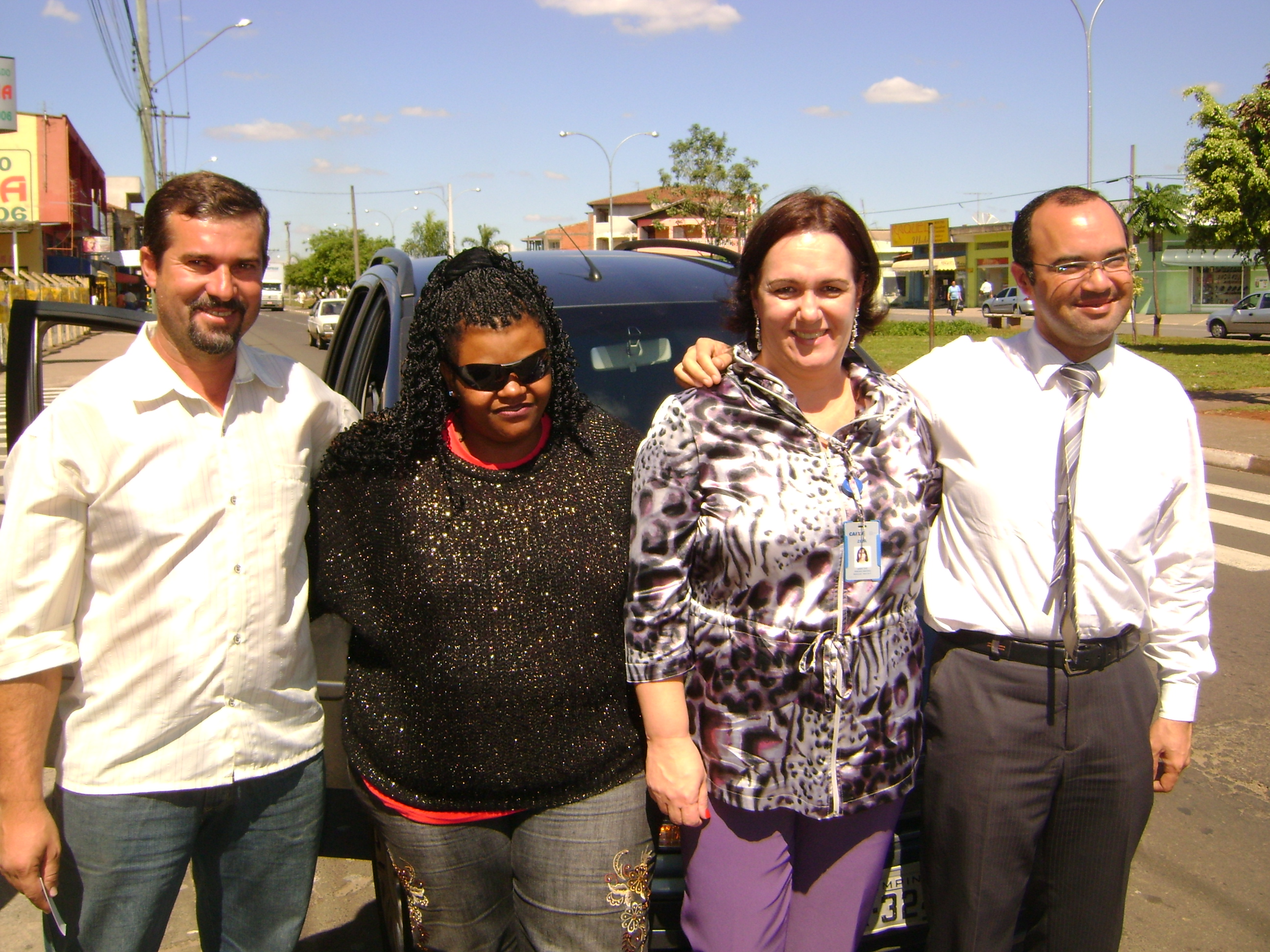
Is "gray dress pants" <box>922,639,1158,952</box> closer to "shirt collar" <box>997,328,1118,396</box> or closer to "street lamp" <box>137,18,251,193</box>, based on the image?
"shirt collar" <box>997,328,1118,396</box>

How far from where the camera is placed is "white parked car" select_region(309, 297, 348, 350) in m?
36.3

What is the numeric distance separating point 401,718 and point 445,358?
723 millimetres

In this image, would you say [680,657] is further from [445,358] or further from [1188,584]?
[1188,584]

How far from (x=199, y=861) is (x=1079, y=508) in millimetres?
1961

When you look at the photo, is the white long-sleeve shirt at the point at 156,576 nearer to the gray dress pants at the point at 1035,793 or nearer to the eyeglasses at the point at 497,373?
the eyeglasses at the point at 497,373

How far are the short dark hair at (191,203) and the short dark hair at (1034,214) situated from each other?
159cm

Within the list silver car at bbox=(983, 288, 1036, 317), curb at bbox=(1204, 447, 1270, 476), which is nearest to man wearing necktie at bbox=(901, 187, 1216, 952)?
curb at bbox=(1204, 447, 1270, 476)

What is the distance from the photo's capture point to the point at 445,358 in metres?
→ 2.08

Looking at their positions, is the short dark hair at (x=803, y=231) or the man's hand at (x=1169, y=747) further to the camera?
the man's hand at (x=1169, y=747)

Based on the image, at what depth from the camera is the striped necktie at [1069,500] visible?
210 cm

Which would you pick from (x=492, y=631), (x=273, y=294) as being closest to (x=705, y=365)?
(x=492, y=631)

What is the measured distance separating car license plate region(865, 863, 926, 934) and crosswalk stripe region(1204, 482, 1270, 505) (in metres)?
8.52

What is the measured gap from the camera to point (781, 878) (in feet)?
6.75

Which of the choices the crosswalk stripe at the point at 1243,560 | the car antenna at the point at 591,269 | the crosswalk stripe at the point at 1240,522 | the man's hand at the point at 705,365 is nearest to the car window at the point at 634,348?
the car antenna at the point at 591,269
